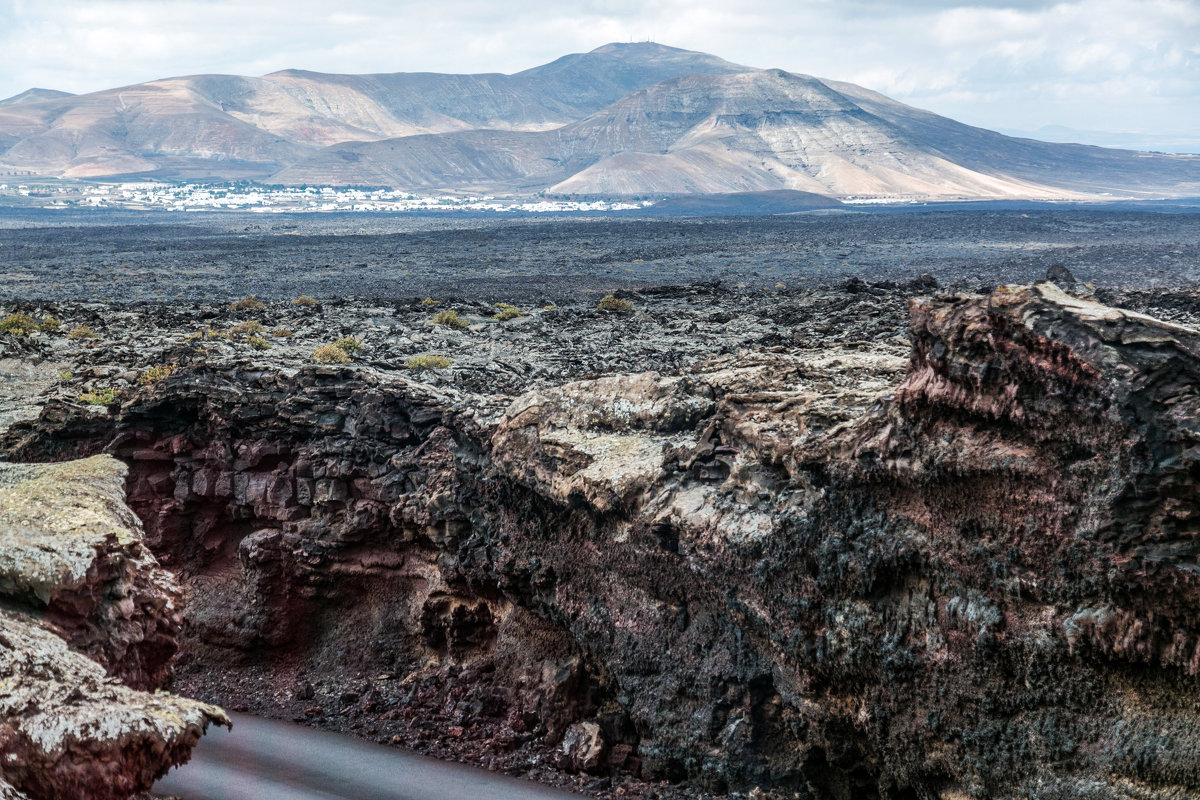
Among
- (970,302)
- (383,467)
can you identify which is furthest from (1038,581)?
(383,467)

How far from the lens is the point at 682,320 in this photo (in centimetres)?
3247

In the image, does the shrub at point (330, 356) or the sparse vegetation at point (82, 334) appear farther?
the sparse vegetation at point (82, 334)

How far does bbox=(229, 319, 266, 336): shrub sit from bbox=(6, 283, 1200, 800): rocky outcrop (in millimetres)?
12508

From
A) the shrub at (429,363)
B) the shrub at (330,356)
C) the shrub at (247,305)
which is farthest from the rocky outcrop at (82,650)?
the shrub at (247,305)


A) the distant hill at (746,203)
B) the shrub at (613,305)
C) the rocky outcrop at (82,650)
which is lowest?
the rocky outcrop at (82,650)

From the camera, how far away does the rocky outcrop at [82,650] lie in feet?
26.1

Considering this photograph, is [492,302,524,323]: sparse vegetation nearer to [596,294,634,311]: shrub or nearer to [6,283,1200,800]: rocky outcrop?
[596,294,634,311]: shrub

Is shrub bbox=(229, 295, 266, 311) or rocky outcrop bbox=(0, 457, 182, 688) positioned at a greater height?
shrub bbox=(229, 295, 266, 311)

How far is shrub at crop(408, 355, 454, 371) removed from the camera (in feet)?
74.3

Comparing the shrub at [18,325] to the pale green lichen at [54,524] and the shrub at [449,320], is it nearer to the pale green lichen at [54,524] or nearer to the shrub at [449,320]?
the shrub at [449,320]

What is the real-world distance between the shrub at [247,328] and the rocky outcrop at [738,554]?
12.5m

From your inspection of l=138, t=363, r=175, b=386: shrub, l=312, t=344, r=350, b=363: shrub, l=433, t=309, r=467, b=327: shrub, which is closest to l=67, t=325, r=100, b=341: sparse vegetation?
l=138, t=363, r=175, b=386: shrub

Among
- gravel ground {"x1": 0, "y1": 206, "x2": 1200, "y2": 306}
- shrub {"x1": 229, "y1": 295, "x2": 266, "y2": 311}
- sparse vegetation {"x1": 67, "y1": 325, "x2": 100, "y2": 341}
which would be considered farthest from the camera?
gravel ground {"x1": 0, "y1": 206, "x2": 1200, "y2": 306}

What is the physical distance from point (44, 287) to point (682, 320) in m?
36.6
